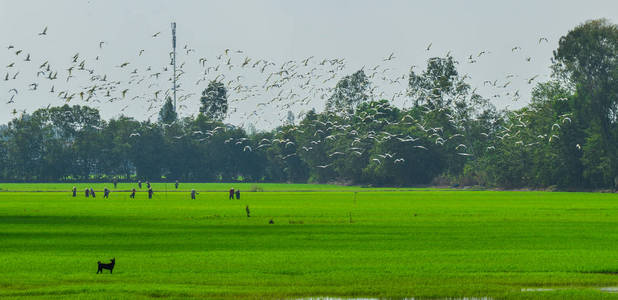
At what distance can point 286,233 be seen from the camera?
50.0m

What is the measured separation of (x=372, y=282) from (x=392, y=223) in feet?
92.4

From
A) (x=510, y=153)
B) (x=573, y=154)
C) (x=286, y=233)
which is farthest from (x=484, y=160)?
(x=286, y=233)

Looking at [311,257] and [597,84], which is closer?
[311,257]

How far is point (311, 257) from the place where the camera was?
122 ft

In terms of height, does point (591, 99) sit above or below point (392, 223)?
above

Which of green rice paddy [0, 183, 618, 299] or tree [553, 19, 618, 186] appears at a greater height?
tree [553, 19, 618, 186]

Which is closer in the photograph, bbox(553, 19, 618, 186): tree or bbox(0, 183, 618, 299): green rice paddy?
bbox(0, 183, 618, 299): green rice paddy

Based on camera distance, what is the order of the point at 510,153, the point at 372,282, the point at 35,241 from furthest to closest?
the point at 510,153 → the point at 35,241 → the point at 372,282

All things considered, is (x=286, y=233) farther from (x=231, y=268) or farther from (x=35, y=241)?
(x=231, y=268)

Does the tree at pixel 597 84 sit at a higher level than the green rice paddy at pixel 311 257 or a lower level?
higher

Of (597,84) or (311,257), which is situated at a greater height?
(597,84)

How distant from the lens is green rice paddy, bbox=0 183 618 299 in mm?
28438

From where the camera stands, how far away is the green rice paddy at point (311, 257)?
28438mm

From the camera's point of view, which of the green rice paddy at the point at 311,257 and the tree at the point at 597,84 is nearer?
the green rice paddy at the point at 311,257
